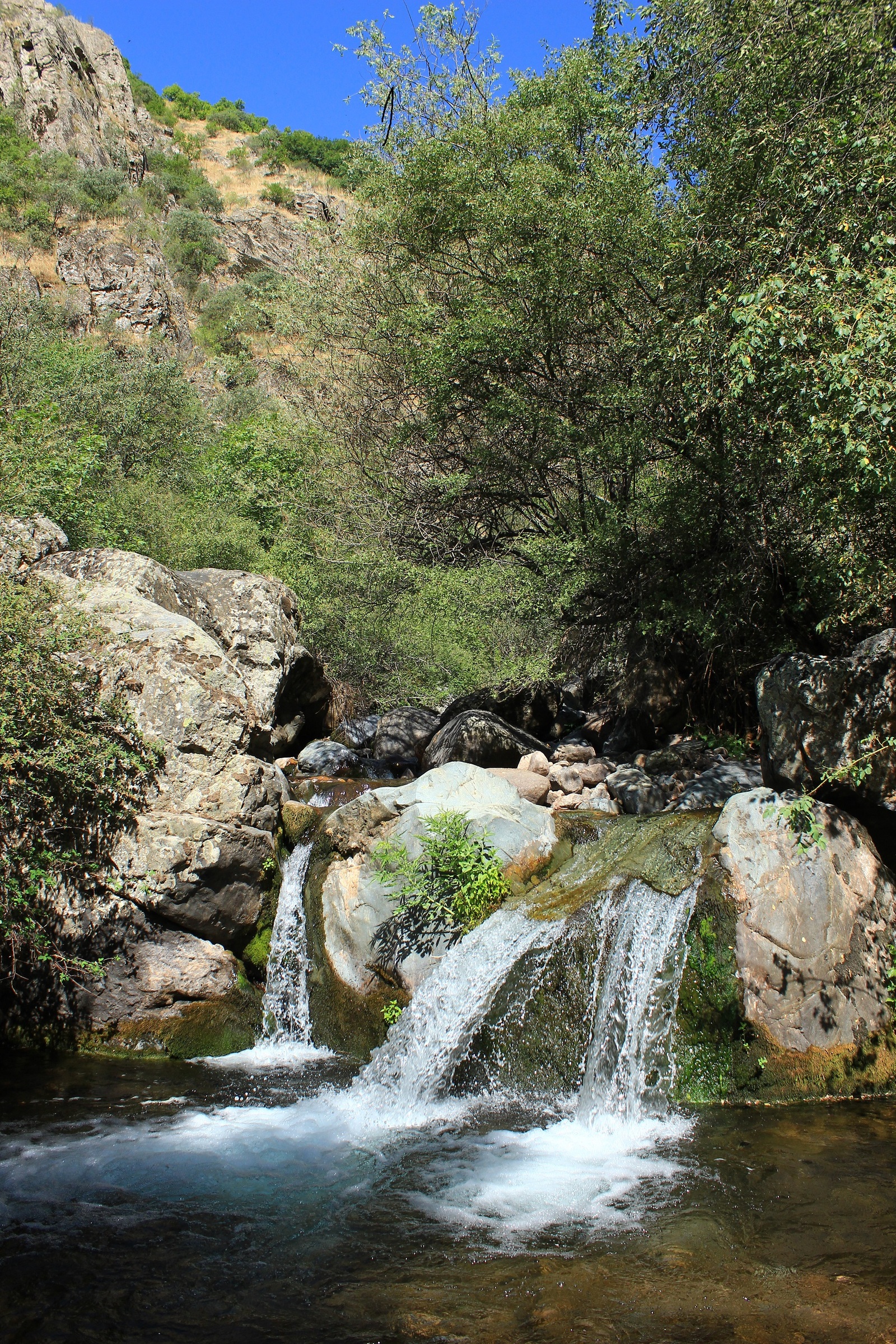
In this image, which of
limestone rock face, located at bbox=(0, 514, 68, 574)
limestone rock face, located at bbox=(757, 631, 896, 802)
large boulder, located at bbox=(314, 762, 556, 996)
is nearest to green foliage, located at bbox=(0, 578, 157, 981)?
limestone rock face, located at bbox=(0, 514, 68, 574)

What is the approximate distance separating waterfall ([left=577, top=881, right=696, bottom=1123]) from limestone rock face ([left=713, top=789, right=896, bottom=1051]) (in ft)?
1.57

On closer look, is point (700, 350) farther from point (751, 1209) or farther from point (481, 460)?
point (751, 1209)

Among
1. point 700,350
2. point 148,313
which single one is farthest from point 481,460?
point 148,313

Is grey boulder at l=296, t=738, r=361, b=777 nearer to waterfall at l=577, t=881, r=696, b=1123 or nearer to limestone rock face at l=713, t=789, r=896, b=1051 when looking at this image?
waterfall at l=577, t=881, r=696, b=1123

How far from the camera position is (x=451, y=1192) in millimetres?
4758

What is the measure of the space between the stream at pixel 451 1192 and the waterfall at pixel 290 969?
0.04 metres

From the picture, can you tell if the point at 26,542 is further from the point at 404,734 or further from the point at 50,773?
the point at 404,734

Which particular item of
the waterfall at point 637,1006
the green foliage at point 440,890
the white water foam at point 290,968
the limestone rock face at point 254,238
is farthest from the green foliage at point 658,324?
the limestone rock face at point 254,238

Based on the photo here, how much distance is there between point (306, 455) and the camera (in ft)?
58.6

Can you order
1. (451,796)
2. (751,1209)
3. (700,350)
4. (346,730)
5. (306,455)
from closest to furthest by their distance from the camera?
(751,1209)
(451,796)
(700,350)
(346,730)
(306,455)

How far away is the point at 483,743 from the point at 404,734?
2.29 meters

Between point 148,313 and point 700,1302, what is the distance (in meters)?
38.0

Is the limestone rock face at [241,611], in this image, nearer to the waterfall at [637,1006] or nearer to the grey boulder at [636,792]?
the grey boulder at [636,792]

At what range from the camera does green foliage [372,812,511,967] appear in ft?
22.6
